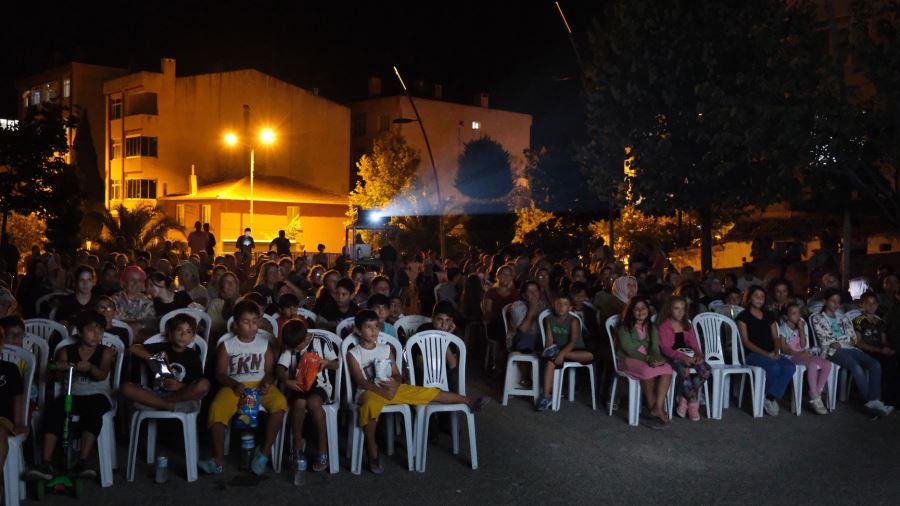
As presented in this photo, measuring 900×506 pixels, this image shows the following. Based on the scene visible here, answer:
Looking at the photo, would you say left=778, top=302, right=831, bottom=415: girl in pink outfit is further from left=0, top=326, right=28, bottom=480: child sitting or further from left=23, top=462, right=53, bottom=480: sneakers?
left=0, top=326, right=28, bottom=480: child sitting

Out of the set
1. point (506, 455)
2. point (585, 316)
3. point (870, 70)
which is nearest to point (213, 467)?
point (506, 455)

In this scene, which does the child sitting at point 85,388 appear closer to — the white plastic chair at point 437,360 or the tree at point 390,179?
the white plastic chair at point 437,360

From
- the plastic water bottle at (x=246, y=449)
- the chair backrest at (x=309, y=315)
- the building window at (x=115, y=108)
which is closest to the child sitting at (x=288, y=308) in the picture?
the chair backrest at (x=309, y=315)

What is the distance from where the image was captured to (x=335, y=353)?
23.3 ft

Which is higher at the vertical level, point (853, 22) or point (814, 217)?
point (853, 22)

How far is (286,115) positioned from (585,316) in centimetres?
3666

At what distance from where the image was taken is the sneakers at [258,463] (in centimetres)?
635

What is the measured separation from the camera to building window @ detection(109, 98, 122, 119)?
4278cm

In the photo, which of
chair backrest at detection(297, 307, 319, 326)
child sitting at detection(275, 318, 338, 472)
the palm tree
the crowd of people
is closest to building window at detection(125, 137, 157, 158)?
the palm tree

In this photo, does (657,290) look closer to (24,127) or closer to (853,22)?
(853,22)

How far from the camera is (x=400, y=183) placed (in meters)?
38.7

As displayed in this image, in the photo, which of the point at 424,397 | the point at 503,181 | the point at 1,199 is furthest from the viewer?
the point at 503,181

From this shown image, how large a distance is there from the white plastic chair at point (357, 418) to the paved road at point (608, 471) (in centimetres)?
12

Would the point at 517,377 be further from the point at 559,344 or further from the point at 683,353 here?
the point at 683,353
